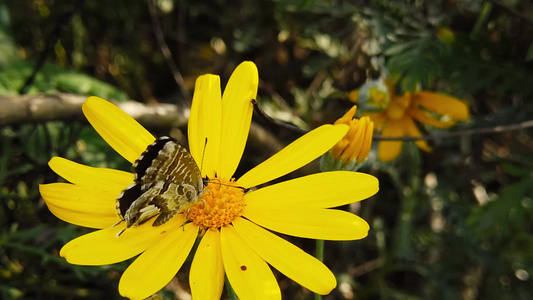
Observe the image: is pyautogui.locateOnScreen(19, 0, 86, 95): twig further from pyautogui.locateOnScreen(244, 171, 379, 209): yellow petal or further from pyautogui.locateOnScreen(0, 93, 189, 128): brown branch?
pyautogui.locateOnScreen(244, 171, 379, 209): yellow petal

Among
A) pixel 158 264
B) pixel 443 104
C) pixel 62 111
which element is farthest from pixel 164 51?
pixel 158 264

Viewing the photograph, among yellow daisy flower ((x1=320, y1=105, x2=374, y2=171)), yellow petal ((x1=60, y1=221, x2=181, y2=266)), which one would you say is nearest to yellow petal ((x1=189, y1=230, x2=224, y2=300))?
yellow petal ((x1=60, y1=221, x2=181, y2=266))

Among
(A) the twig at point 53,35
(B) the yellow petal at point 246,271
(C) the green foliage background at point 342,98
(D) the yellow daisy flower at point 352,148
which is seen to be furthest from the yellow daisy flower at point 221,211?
(A) the twig at point 53,35

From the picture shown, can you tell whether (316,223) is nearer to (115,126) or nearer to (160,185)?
(160,185)

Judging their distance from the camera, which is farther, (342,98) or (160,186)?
(342,98)

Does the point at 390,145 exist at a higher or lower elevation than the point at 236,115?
lower

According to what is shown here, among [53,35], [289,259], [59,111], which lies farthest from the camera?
[53,35]
